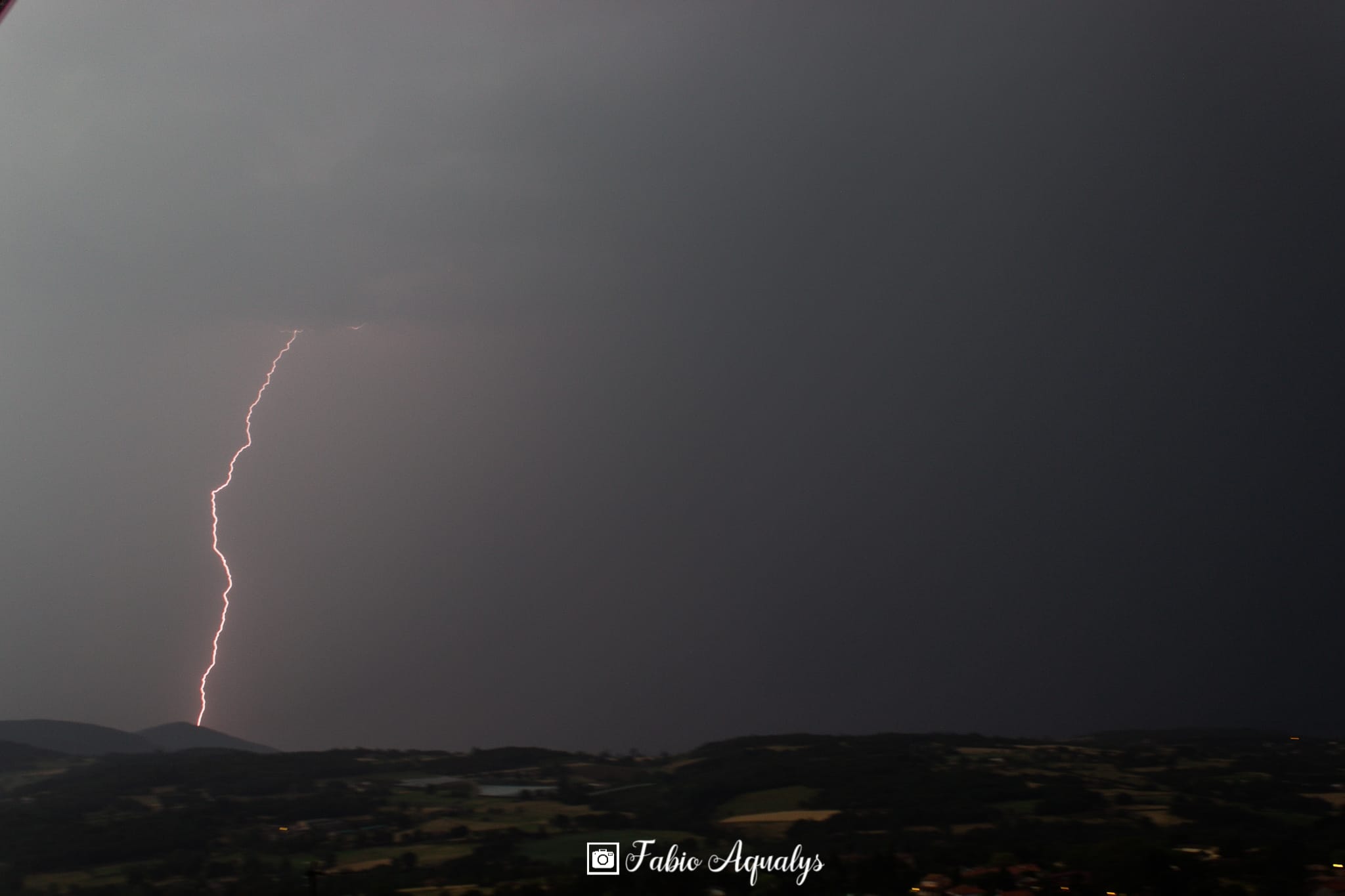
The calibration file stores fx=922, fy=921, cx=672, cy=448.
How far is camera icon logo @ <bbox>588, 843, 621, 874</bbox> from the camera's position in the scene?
31.2 metres

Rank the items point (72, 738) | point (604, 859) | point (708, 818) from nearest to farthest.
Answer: point (604, 859) < point (708, 818) < point (72, 738)

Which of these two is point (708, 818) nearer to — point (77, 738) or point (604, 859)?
point (604, 859)

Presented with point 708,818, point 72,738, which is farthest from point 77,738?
point 708,818

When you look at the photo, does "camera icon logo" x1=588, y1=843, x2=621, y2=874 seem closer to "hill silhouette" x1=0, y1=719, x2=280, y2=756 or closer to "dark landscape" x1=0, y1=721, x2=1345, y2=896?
"dark landscape" x1=0, y1=721, x2=1345, y2=896

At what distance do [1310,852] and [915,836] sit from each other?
13.5 metres

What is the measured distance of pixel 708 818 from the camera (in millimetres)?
42688

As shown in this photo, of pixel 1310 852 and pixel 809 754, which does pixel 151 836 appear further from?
pixel 1310 852

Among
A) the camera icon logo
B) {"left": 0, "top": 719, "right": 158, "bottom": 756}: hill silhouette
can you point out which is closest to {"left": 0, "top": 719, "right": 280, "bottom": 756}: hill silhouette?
{"left": 0, "top": 719, "right": 158, "bottom": 756}: hill silhouette

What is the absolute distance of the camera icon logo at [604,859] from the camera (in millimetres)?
31234

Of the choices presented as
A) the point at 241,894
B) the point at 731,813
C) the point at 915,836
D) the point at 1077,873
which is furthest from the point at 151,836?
the point at 1077,873

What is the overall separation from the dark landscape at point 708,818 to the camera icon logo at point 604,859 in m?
0.73

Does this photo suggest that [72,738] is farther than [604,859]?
Yes

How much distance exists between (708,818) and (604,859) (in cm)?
1101

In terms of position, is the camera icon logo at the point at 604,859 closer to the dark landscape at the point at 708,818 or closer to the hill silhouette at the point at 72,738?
the dark landscape at the point at 708,818
